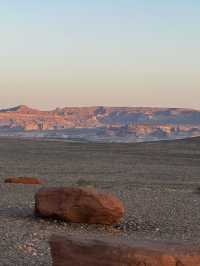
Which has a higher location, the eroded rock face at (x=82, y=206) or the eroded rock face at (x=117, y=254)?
the eroded rock face at (x=117, y=254)

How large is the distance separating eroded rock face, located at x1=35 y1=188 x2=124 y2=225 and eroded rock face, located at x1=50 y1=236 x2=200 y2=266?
240 inches

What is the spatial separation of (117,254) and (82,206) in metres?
6.74

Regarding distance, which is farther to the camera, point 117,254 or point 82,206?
point 82,206

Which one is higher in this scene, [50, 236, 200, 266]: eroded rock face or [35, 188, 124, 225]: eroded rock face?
[50, 236, 200, 266]: eroded rock face

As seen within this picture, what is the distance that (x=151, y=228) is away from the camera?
14227mm

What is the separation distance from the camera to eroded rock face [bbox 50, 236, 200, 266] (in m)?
7.02

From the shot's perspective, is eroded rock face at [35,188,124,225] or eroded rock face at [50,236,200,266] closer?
eroded rock face at [50,236,200,266]

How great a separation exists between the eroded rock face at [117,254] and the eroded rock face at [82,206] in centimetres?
610

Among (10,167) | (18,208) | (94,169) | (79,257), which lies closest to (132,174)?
(94,169)

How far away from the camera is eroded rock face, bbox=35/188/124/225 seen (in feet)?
45.0

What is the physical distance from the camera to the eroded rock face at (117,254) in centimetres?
702

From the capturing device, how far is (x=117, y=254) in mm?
7094

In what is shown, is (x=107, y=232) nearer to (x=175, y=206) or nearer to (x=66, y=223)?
(x=66, y=223)

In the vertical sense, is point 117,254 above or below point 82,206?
above
